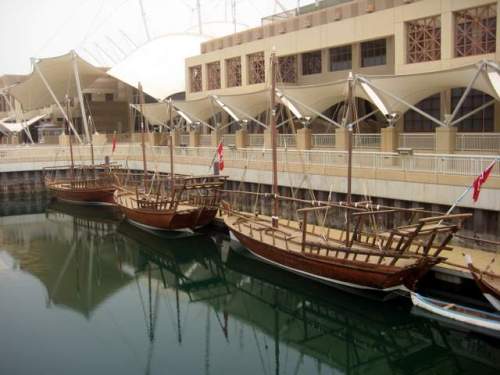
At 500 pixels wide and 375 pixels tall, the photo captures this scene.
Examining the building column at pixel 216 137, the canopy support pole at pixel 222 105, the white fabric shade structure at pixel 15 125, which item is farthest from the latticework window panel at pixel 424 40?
the white fabric shade structure at pixel 15 125

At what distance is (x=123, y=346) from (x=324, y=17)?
91.6 feet

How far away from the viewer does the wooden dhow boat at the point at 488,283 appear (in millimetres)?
15655

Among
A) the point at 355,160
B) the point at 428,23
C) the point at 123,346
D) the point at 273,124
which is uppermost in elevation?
the point at 428,23

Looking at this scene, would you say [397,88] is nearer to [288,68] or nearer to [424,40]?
[424,40]

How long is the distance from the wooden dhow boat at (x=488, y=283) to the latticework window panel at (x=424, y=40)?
56.5ft

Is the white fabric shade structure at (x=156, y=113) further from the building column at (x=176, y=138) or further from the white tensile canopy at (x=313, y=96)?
the white tensile canopy at (x=313, y=96)

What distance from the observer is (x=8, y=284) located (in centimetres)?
2316

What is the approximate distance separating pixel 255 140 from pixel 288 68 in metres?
8.06

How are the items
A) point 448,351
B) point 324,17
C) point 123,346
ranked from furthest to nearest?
point 324,17 < point 123,346 < point 448,351

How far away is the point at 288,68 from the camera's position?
42062 mm

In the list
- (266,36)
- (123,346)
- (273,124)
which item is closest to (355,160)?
(273,124)

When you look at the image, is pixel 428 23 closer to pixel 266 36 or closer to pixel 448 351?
pixel 266 36

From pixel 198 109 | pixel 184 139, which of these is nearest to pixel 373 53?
pixel 198 109

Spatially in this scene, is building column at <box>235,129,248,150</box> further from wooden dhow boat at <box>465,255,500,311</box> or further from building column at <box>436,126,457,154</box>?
wooden dhow boat at <box>465,255,500,311</box>
